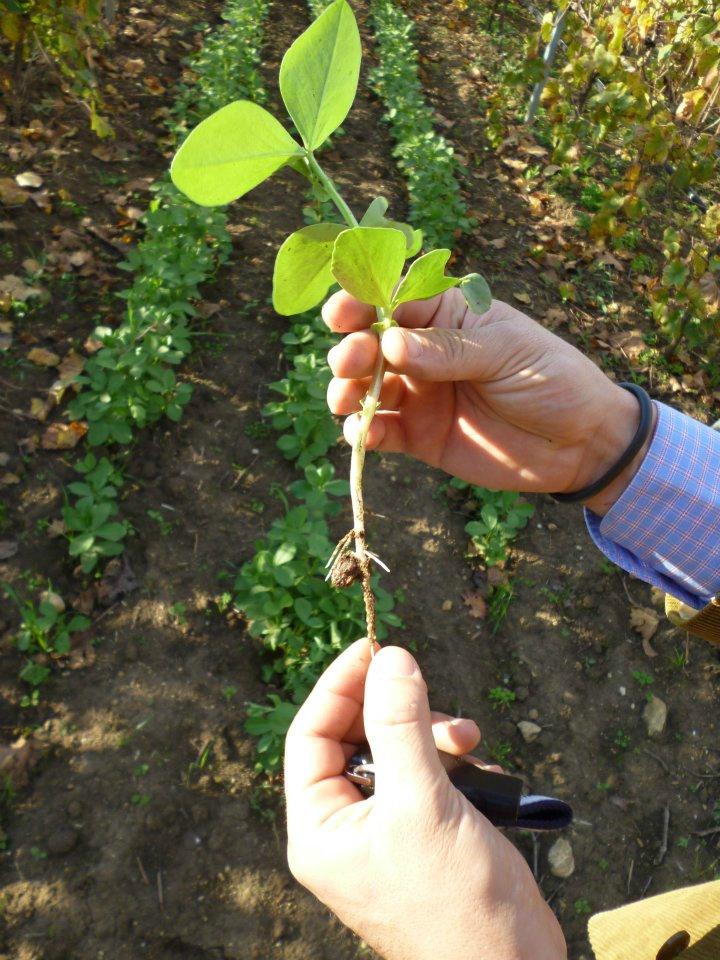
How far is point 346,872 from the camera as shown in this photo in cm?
105

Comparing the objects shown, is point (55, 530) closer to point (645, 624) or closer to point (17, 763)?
point (17, 763)

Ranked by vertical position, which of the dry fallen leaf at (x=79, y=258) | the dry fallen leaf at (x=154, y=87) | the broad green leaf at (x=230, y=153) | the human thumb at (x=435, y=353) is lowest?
the dry fallen leaf at (x=79, y=258)

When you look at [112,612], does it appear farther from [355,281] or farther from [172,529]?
[355,281]

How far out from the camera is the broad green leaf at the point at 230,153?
3.50 feet

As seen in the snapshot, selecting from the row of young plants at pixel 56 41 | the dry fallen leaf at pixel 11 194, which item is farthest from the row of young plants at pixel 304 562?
the row of young plants at pixel 56 41

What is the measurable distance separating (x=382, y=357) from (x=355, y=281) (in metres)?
0.28

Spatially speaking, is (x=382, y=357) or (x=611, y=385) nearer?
(x=382, y=357)

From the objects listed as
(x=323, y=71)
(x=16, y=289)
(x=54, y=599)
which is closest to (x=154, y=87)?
(x=16, y=289)

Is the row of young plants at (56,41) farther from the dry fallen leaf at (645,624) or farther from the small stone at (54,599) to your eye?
the dry fallen leaf at (645,624)

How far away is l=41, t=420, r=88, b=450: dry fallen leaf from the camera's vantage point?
2.54 meters

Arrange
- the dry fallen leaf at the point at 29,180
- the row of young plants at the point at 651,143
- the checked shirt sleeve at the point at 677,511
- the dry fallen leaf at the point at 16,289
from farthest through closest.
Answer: the row of young plants at the point at 651,143 → the dry fallen leaf at the point at 29,180 → the dry fallen leaf at the point at 16,289 → the checked shirt sleeve at the point at 677,511

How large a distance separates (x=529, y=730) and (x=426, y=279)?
1.78 meters

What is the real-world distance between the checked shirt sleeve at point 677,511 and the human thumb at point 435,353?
552mm

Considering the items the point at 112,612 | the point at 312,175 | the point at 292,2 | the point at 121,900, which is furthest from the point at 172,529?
the point at 292,2
